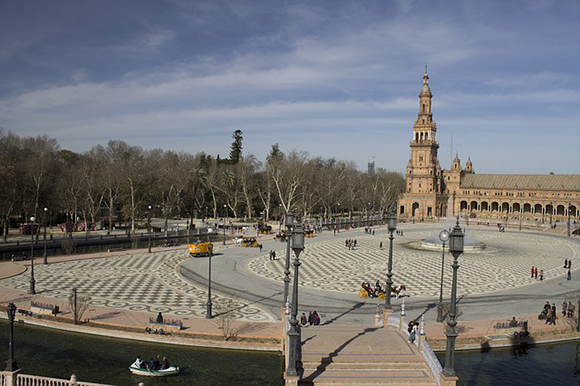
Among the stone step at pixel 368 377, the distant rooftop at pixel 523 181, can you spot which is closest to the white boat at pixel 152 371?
the stone step at pixel 368 377

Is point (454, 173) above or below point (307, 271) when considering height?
above

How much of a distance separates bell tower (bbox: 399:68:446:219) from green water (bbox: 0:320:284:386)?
99204 millimetres

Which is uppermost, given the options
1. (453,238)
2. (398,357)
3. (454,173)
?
(454,173)

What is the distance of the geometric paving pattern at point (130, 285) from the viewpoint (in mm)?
27031

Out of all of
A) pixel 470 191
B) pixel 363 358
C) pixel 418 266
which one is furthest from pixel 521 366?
pixel 470 191

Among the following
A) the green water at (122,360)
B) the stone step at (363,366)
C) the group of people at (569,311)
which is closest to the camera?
the stone step at (363,366)

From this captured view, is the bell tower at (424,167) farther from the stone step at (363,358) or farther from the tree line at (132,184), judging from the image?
the stone step at (363,358)

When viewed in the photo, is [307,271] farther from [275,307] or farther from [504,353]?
[504,353]

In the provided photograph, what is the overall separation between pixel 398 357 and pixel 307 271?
23.2 m

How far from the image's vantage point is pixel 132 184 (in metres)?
70.7

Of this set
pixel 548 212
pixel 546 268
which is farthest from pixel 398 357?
pixel 548 212

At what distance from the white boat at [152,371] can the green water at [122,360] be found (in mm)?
171

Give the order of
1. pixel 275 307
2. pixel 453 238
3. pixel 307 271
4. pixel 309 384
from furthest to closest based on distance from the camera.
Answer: pixel 307 271 < pixel 275 307 < pixel 309 384 < pixel 453 238

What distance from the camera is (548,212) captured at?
12075cm
